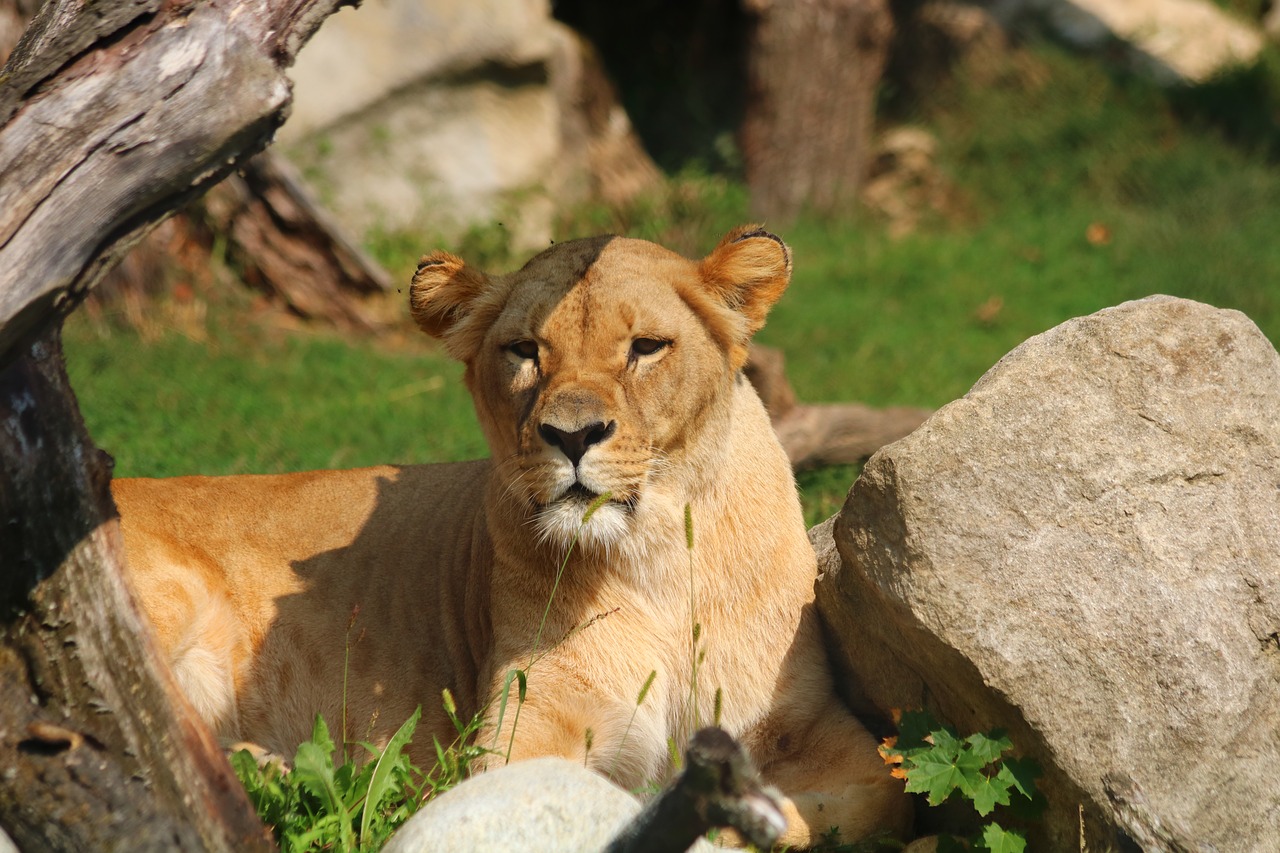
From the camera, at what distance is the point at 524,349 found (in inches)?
141

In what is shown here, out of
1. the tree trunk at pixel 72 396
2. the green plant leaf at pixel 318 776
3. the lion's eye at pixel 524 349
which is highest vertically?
the tree trunk at pixel 72 396

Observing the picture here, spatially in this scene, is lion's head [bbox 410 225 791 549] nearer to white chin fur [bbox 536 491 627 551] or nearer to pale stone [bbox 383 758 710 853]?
white chin fur [bbox 536 491 627 551]

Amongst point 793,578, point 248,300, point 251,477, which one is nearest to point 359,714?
point 251,477

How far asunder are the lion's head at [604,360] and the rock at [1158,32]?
844 centimetres

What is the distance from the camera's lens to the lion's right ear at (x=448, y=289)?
3824 mm

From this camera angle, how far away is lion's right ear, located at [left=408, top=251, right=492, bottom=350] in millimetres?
3824

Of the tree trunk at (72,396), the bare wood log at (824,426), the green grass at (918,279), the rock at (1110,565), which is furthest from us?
the green grass at (918,279)

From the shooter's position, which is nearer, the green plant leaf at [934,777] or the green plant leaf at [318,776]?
the green plant leaf at [934,777]

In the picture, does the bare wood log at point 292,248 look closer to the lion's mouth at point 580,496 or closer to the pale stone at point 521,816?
the lion's mouth at point 580,496

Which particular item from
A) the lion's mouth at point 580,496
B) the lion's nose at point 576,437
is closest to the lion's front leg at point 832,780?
the lion's mouth at point 580,496

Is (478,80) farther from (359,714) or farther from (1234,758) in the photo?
(1234,758)

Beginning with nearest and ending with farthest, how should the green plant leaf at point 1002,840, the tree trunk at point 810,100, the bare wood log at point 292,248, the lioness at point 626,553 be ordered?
the green plant leaf at point 1002,840
the lioness at point 626,553
the bare wood log at point 292,248
the tree trunk at point 810,100

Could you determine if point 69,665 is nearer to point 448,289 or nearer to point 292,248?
point 448,289

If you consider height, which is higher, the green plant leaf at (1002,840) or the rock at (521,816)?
the rock at (521,816)
